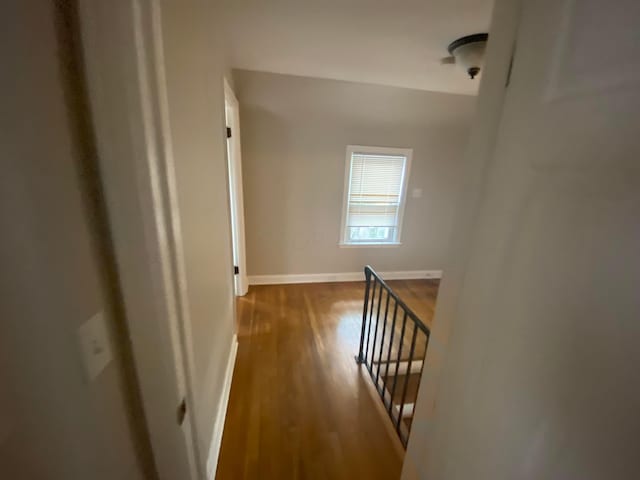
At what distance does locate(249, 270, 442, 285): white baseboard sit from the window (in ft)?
1.61

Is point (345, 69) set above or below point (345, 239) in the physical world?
above

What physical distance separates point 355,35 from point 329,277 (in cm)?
274

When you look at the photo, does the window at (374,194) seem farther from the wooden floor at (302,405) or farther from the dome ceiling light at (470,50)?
the dome ceiling light at (470,50)

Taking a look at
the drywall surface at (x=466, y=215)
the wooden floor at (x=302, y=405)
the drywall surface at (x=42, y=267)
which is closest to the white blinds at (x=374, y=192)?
the wooden floor at (x=302, y=405)

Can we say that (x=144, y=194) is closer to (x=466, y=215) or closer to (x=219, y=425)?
(x=466, y=215)

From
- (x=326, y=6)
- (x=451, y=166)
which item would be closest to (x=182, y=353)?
(x=326, y=6)

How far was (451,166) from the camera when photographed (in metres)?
3.62

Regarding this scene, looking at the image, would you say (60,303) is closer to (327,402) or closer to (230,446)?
(230,446)

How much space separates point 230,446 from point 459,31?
2987mm

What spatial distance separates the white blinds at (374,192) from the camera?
11.3ft

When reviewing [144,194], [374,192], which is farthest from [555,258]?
[374,192]

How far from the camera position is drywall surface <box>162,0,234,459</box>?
0.96m

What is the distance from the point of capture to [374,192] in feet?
11.7

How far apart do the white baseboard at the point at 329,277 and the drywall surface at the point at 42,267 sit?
304cm
